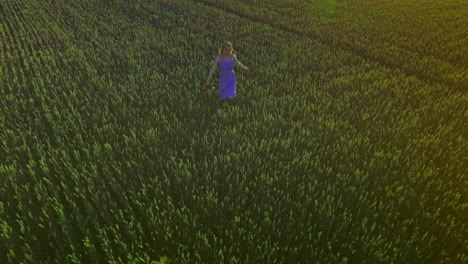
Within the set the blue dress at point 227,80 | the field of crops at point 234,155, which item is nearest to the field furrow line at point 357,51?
the field of crops at point 234,155

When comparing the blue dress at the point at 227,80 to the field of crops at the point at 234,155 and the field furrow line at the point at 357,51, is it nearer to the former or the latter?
the field of crops at the point at 234,155

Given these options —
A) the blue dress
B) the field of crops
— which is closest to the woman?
the blue dress

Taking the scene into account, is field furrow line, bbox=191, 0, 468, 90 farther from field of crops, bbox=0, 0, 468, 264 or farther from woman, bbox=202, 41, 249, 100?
woman, bbox=202, 41, 249, 100

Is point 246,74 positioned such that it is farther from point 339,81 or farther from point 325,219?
point 325,219

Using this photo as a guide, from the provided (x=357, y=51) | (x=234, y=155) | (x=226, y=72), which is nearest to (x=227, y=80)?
(x=226, y=72)

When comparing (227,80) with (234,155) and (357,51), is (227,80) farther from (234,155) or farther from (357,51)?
(357,51)

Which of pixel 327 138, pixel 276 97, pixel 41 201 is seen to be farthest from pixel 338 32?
pixel 41 201
